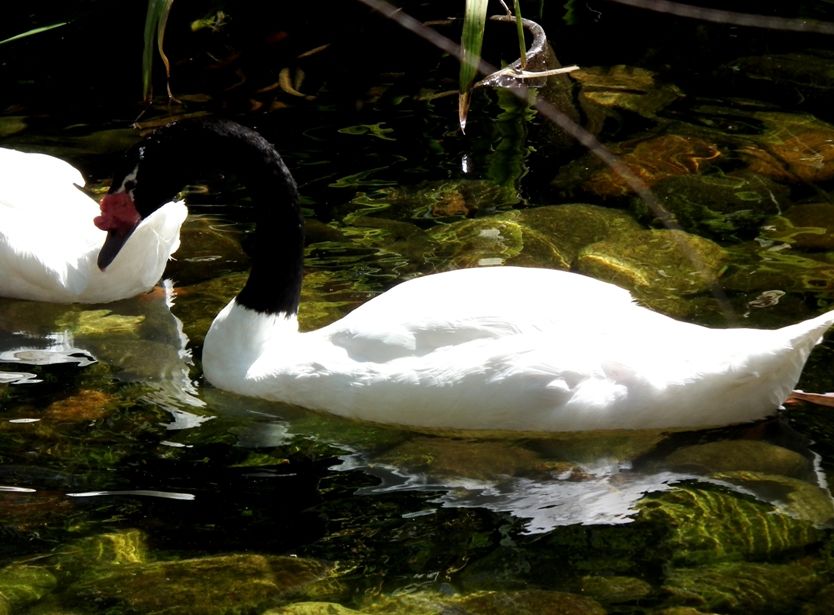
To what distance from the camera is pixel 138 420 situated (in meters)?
5.02

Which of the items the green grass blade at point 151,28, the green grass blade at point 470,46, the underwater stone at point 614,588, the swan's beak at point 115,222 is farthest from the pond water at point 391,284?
the green grass blade at point 151,28

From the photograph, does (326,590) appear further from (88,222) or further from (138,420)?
(88,222)

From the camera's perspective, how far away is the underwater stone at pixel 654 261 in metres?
6.08

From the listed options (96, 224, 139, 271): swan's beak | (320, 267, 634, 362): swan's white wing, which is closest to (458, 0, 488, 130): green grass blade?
(320, 267, 634, 362): swan's white wing

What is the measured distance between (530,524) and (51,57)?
259 inches

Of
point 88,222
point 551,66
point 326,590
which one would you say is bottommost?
point 326,590

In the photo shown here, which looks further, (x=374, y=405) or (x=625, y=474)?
(x=374, y=405)

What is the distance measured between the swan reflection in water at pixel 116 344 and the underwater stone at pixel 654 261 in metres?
1.96

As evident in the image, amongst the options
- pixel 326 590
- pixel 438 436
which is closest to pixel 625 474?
pixel 438 436

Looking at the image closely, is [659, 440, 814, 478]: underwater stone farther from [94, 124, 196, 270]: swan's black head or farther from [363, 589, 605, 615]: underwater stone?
[94, 124, 196, 270]: swan's black head

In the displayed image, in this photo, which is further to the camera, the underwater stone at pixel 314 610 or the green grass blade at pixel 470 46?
the green grass blade at pixel 470 46

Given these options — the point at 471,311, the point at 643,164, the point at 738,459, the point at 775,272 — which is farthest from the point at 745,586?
the point at 643,164

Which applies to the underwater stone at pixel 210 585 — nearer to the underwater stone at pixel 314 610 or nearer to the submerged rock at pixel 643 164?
the underwater stone at pixel 314 610

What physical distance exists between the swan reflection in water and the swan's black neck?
49cm
